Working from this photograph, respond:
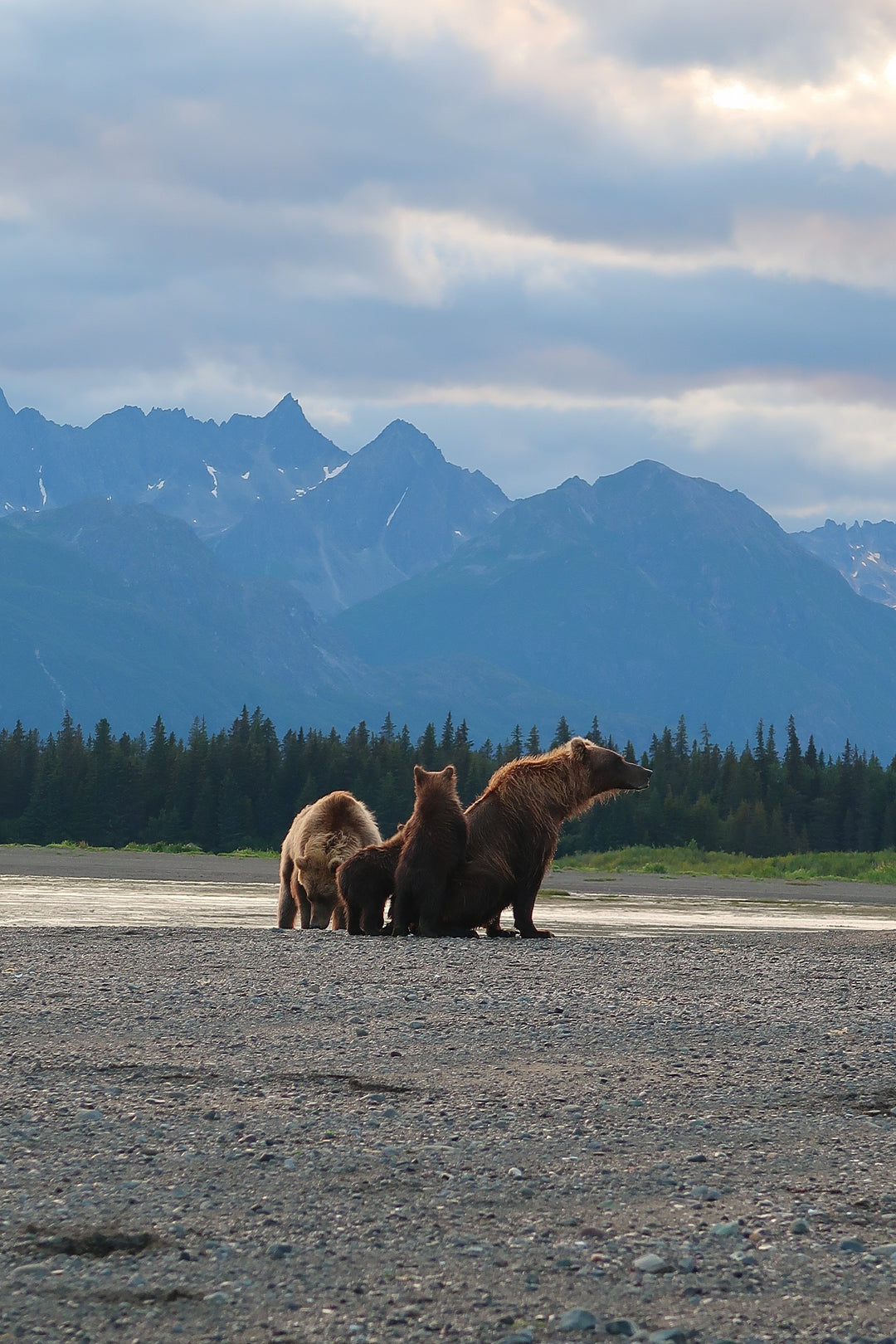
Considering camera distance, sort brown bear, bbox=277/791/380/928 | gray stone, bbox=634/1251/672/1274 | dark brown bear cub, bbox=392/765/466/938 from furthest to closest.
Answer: brown bear, bbox=277/791/380/928, dark brown bear cub, bbox=392/765/466/938, gray stone, bbox=634/1251/672/1274

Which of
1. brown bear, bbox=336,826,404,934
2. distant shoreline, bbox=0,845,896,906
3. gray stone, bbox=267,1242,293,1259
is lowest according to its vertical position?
distant shoreline, bbox=0,845,896,906

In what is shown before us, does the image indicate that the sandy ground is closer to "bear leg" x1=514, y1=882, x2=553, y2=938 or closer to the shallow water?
"bear leg" x1=514, y1=882, x2=553, y2=938

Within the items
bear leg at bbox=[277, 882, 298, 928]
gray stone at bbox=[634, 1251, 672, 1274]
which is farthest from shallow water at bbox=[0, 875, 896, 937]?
gray stone at bbox=[634, 1251, 672, 1274]

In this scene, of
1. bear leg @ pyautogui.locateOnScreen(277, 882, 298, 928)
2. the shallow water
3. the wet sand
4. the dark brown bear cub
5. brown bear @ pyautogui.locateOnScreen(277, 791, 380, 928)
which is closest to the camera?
the dark brown bear cub

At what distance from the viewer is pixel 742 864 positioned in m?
74.0

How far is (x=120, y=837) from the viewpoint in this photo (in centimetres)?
12400

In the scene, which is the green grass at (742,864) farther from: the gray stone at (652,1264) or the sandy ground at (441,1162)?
the gray stone at (652,1264)

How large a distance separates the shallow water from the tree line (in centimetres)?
7559

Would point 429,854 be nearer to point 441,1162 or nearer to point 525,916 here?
point 525,916

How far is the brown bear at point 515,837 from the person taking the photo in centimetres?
1716

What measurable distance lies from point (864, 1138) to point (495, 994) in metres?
4.96

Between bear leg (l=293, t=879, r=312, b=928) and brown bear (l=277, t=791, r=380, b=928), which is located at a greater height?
brown bear (l=277, t=791, r=380, b=928)

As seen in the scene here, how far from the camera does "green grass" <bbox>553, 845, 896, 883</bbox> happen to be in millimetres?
67500

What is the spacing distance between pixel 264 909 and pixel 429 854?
12.5 metres
